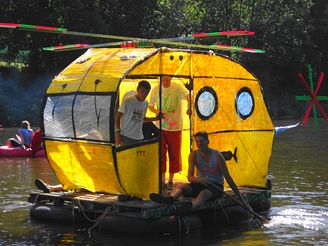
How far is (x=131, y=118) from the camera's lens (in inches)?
421

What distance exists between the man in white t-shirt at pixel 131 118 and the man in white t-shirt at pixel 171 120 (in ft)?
4.12

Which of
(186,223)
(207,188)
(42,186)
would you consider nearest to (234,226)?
(207,188)

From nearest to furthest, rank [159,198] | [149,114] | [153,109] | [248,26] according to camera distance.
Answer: [159,198]
[153,109]
[149,114]
[248,26]

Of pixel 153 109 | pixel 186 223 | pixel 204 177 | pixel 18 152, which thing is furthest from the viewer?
pixel 18 152

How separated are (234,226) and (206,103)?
249 centimetres

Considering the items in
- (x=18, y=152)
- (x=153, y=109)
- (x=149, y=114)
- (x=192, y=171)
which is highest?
(x=153, y=109)

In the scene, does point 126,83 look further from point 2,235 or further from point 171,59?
point 2,235

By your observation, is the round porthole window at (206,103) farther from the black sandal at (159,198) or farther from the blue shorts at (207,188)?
the black sandal at (159,198)

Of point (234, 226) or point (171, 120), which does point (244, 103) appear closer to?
point (171, 120)

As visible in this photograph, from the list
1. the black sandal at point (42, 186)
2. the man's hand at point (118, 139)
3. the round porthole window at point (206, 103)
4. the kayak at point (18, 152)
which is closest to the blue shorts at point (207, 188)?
the man's hand at point (118, 139)

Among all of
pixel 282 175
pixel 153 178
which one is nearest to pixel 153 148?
pixel 153 178

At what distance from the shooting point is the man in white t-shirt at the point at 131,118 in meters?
10.6

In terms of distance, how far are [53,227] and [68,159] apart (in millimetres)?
1165

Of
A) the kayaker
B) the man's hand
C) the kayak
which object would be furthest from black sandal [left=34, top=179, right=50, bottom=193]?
the kayaker
